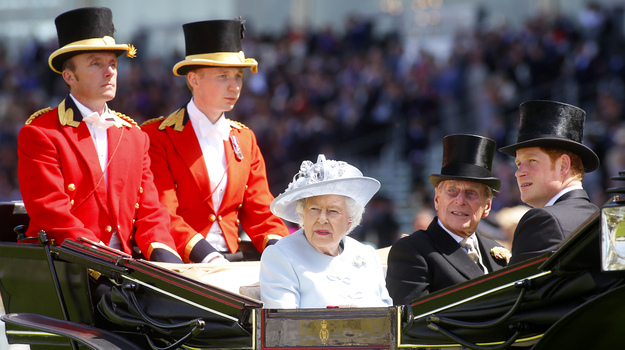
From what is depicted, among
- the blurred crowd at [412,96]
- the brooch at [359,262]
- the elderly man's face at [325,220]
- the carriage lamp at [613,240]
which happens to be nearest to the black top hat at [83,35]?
the elderly man's face at [325,220]

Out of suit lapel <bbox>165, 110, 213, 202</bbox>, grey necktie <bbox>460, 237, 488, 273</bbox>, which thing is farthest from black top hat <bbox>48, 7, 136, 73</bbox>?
grey necktie <bbox>460, 237, 488, 273</bbox>

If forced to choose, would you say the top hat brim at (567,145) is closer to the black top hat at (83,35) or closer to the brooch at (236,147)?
the brooch at (236,147)

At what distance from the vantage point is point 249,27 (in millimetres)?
18031

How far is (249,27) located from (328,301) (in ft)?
50.5

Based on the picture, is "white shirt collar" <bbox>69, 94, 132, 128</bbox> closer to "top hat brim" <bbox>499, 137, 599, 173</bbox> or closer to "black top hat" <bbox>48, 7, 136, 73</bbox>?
"black top hat" <bbox>48, 7, 136, 73</bbox>

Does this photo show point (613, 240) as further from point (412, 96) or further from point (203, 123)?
point (412, 96)

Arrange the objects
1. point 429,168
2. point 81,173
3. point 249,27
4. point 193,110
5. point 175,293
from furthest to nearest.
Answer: point 249,27, point 429,168, point 193,110, point 81,173, point 175,293

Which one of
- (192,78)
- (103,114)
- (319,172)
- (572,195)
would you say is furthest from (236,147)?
(572,195)

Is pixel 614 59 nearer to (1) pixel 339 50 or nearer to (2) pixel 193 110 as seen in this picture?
(1) pixel 339 50

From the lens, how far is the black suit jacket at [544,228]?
3074 mm

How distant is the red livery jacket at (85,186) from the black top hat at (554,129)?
5.55ft

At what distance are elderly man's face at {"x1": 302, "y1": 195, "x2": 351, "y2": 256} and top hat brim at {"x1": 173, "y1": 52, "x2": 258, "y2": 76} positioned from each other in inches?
49.9

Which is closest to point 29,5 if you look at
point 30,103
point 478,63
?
point 30,103

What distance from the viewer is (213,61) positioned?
4.28 metres
